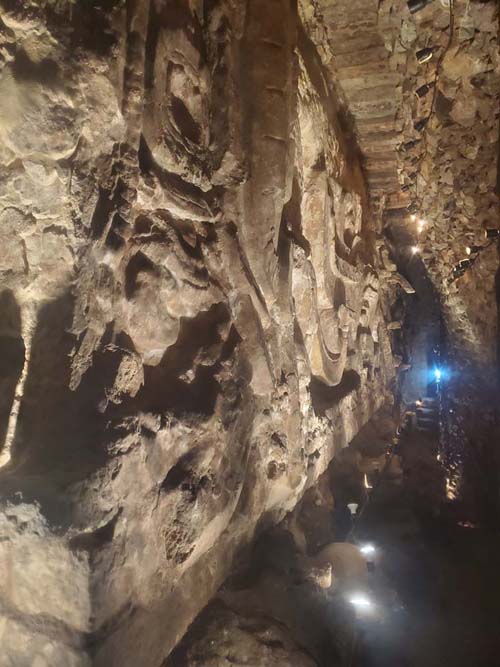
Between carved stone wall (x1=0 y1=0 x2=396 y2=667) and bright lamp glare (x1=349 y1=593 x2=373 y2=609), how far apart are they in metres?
0.84

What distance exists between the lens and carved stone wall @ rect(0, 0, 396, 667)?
1.82 metres

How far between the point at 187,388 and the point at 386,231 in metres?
4.93

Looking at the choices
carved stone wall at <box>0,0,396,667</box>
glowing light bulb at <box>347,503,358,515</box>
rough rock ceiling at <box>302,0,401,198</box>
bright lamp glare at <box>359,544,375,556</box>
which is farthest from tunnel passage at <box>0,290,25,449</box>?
rough rock ceiling at <box>302,0,401,198</box>

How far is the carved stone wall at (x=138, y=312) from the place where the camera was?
1.82 m

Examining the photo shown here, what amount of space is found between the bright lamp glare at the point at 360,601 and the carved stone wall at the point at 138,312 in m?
0.84

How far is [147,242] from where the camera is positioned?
2170 millimetres

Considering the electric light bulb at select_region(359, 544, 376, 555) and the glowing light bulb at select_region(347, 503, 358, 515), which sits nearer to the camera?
the electric light bulb at select_region(359, 544, 376, 555)

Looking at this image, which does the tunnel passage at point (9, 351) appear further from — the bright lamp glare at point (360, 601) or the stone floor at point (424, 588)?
the bright lamp glare at point (360, 601)

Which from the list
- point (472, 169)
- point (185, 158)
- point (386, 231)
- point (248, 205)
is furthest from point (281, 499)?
point (386, 231)

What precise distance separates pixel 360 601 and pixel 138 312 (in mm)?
2432

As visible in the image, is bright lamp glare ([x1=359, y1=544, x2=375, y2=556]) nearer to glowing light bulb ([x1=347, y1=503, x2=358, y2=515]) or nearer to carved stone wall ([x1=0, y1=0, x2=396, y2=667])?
glowing light bulb ([x1=347, y1=503, x2=358, y2=515])

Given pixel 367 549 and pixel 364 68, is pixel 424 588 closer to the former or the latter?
pixel 367 549

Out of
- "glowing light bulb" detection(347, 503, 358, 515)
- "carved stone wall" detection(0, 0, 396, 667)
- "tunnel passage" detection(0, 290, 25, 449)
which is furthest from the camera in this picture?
"glowing light bulb" detection(347, 503, 358, 515)

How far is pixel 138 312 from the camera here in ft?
7.05
